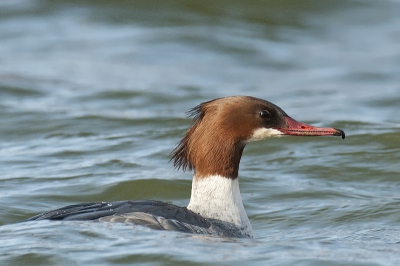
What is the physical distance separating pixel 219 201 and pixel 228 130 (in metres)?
0.57

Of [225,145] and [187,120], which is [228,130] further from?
[187,120]

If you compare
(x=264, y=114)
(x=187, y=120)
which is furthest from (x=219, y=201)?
(x=187, y=120)

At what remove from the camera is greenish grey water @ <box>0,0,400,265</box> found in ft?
19.7

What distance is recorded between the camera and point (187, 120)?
1169cm

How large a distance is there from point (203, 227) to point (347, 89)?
748 cm

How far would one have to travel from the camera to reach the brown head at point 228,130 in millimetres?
6750

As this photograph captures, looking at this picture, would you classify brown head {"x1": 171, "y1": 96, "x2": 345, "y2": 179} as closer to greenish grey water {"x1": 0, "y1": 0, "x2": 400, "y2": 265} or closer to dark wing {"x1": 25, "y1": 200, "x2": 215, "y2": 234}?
dark wing {"x1": 25, "y1": 200, "x2": 215, "y2": 234}

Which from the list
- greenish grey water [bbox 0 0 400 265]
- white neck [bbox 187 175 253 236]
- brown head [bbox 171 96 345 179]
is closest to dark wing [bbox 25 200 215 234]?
greenish grey water [bbox 0 0 400 265]

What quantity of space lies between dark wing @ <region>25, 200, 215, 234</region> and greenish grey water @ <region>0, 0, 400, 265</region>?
143 mm

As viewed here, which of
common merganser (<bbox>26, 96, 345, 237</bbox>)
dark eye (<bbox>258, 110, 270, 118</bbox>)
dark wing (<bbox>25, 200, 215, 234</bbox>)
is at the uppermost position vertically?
dark eye (<bbox>258, 110, 270, 118</bbox>)

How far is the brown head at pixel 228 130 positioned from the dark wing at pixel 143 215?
47 centimetres

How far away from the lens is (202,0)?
52.5 ft

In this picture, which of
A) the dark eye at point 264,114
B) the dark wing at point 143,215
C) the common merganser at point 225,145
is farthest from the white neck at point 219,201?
the dark eye at point 264,114

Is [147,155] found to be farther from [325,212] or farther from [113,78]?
[113,78]
